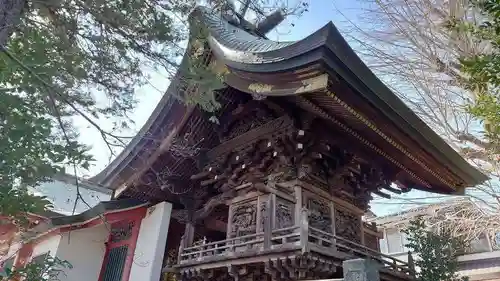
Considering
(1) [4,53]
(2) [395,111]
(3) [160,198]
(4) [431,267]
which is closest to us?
(1) [4,53]

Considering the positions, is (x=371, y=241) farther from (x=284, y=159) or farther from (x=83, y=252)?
(x=83, y=252)

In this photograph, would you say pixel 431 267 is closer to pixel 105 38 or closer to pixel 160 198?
pixel 160 198

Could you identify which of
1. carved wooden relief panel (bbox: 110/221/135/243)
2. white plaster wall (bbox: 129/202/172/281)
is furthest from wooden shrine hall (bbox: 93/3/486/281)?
carved wooden relief panel (bbox: 110/221/135/243)

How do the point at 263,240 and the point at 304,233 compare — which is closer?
the point at 304,233

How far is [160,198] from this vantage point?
22.5 ft

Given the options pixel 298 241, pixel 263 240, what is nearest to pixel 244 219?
pixel 263 240

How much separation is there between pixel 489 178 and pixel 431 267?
166 centimetres

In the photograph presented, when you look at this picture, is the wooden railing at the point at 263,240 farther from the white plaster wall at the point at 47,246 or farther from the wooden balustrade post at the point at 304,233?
the white plaster wall at the point at 47,246

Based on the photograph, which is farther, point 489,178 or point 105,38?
point 489,178

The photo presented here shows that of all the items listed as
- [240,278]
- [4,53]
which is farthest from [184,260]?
[4,53]

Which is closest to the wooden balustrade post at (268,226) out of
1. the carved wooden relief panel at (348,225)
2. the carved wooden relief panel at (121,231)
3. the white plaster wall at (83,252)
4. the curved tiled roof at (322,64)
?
the carved wooden relief panel at (348,225)

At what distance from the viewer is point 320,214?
500 cm

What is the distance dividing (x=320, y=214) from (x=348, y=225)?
2.25ft

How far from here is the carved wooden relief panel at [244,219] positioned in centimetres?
501
